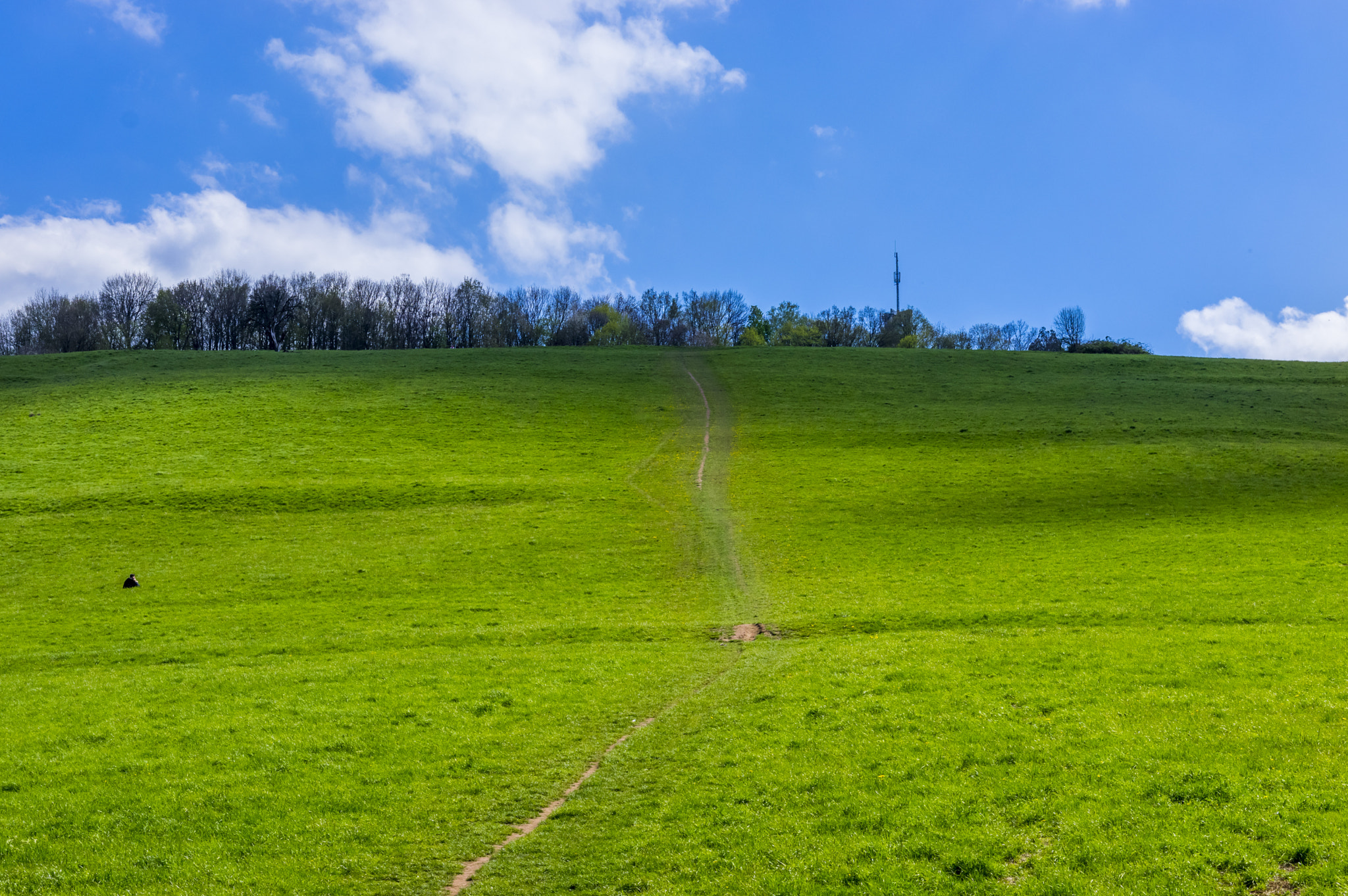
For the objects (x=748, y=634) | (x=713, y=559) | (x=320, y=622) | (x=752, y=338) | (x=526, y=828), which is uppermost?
(x=752, y=338)

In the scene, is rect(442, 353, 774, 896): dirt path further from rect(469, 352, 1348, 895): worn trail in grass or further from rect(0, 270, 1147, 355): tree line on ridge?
rect(0, 270, 1147, 355): tree line on ridge

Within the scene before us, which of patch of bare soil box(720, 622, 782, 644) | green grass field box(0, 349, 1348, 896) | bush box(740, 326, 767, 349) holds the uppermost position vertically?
bush box(740, 326, 767, 349)

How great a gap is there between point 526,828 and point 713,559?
66.6ft

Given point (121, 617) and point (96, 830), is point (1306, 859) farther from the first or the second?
point (121, 617)

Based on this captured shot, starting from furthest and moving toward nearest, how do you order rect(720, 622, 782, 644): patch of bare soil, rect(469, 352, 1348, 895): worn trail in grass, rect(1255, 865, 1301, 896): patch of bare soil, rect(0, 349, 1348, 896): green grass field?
rect(720, 622, 782, 644): patch of bare soil → rect(0, 349, 1348, 896): green grass field → rect(469, 352, 1348, 895): worn trail in grass → rect(1255, 865, 1301, 896): patch of bare soil

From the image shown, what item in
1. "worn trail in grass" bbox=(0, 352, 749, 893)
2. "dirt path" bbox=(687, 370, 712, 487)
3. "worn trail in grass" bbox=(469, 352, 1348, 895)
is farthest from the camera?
"dirt path" bbox=(687, 370, 712, 487)

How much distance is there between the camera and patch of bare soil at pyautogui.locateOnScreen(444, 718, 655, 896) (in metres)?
10.7

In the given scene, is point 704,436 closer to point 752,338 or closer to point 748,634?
point 748,634

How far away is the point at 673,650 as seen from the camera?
72.1 feet

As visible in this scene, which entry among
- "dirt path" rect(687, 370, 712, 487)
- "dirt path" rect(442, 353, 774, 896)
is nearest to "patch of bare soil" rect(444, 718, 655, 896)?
"dirt path" rect(442, 353, 774, 896)

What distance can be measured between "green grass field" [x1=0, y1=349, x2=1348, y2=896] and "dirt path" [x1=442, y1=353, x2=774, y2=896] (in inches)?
8.6

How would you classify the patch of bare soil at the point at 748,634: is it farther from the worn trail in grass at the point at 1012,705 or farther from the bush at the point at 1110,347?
the bush at the point at 1110,347

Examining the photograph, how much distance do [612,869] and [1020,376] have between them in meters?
70.8

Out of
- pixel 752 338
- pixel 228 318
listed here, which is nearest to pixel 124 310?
pixel 228 318
